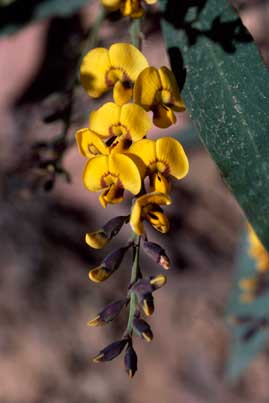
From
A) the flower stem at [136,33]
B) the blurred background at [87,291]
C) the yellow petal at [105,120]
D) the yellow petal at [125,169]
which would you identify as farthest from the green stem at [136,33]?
the blurred background at [87,291]

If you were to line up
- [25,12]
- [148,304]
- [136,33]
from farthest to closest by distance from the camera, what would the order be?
[25,12] < [136,33] < [148,304]

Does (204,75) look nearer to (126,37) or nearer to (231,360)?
(126,37)

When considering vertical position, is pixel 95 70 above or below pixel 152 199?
above

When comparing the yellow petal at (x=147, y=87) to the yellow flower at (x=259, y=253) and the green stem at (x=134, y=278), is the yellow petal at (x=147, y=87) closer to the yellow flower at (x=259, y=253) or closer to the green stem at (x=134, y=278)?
the green stem at (x=134, y=278)

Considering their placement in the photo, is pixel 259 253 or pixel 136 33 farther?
pixel 259 253

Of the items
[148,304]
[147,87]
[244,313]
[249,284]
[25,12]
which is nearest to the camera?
[148,304]

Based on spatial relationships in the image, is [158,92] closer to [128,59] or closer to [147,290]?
[128,59]

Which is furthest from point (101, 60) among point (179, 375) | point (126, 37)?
point (179, 375)

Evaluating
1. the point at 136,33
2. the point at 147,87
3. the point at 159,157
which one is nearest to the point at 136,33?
the point at 136,33

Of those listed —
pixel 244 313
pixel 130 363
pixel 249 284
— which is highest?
pixel 130 363
